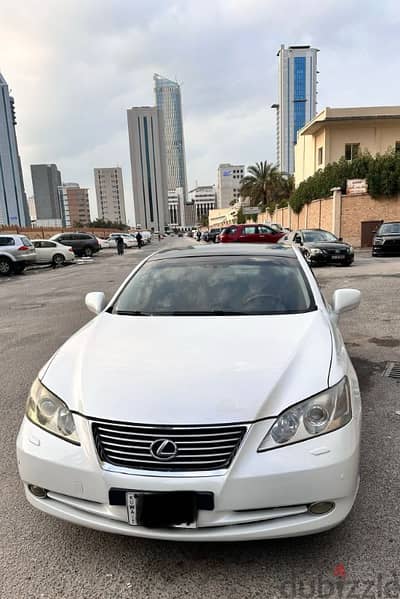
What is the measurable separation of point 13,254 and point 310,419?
732 inches

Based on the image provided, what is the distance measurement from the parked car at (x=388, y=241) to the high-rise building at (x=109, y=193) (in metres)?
141

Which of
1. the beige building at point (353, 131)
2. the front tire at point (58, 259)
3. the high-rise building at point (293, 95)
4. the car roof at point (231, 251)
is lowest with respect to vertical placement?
the front tire at point (58, 259)

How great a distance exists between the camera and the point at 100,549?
223 centimetres

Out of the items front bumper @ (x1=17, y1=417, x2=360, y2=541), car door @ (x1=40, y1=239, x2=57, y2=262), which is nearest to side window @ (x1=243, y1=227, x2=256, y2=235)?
car door @ (x1=40, y1=239, x2=57, y2=262)

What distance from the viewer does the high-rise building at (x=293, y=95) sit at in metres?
102

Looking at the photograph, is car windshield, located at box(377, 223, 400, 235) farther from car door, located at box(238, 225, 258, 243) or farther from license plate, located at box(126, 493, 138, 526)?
license plate, located at box(126, 493, 138, 526)

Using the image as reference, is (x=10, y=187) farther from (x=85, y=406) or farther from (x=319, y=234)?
(x=85, y=406)

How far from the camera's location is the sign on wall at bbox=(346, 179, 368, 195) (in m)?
26.9

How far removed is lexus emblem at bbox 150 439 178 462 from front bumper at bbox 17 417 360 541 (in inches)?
3.0

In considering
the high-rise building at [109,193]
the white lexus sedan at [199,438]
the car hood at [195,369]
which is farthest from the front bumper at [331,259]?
the high-rise building at [109,193]

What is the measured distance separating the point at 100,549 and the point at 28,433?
73cm

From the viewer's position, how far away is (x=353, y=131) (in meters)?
33.6

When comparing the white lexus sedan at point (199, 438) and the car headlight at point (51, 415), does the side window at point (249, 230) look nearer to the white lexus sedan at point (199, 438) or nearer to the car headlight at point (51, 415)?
the white lexus sedan at point (199, 438)

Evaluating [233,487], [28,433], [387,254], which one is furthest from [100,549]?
[387,254]
